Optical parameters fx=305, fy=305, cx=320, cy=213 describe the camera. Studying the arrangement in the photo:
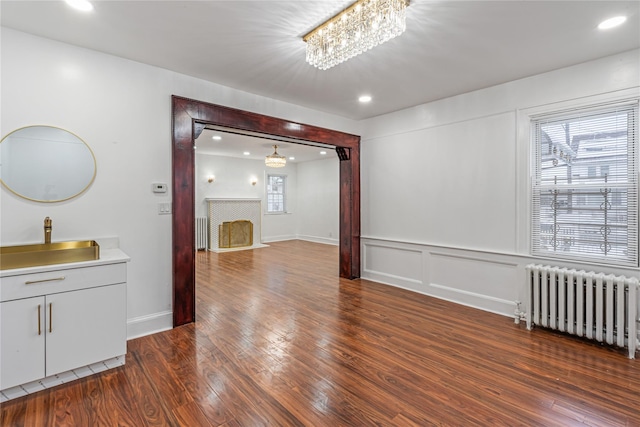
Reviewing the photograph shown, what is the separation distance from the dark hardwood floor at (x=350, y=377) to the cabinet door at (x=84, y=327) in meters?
0.18

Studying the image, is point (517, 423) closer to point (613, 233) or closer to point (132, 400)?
point (613, 233)

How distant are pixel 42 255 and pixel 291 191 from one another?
838 centimetres

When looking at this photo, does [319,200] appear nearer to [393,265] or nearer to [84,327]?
[393,265]

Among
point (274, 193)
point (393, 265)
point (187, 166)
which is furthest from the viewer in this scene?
point (274, 193)

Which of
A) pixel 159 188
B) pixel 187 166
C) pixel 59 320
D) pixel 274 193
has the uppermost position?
pixel 274 193

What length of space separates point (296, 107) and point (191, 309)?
2939 mm

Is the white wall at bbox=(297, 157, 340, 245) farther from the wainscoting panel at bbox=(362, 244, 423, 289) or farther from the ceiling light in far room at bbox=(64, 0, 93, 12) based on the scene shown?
the ceiling light in far room at bbox=(64, 0, 93, 12)

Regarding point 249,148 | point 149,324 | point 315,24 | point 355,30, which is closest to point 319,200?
point 249,148

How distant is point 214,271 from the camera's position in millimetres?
5785

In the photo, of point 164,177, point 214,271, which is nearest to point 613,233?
point 164,177

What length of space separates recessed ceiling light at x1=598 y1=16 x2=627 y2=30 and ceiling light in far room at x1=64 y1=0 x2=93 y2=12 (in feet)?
12.4

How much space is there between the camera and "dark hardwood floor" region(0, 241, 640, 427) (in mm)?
1901

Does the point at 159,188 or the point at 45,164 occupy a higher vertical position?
the point at 45,164

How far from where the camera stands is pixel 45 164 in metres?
2.57
